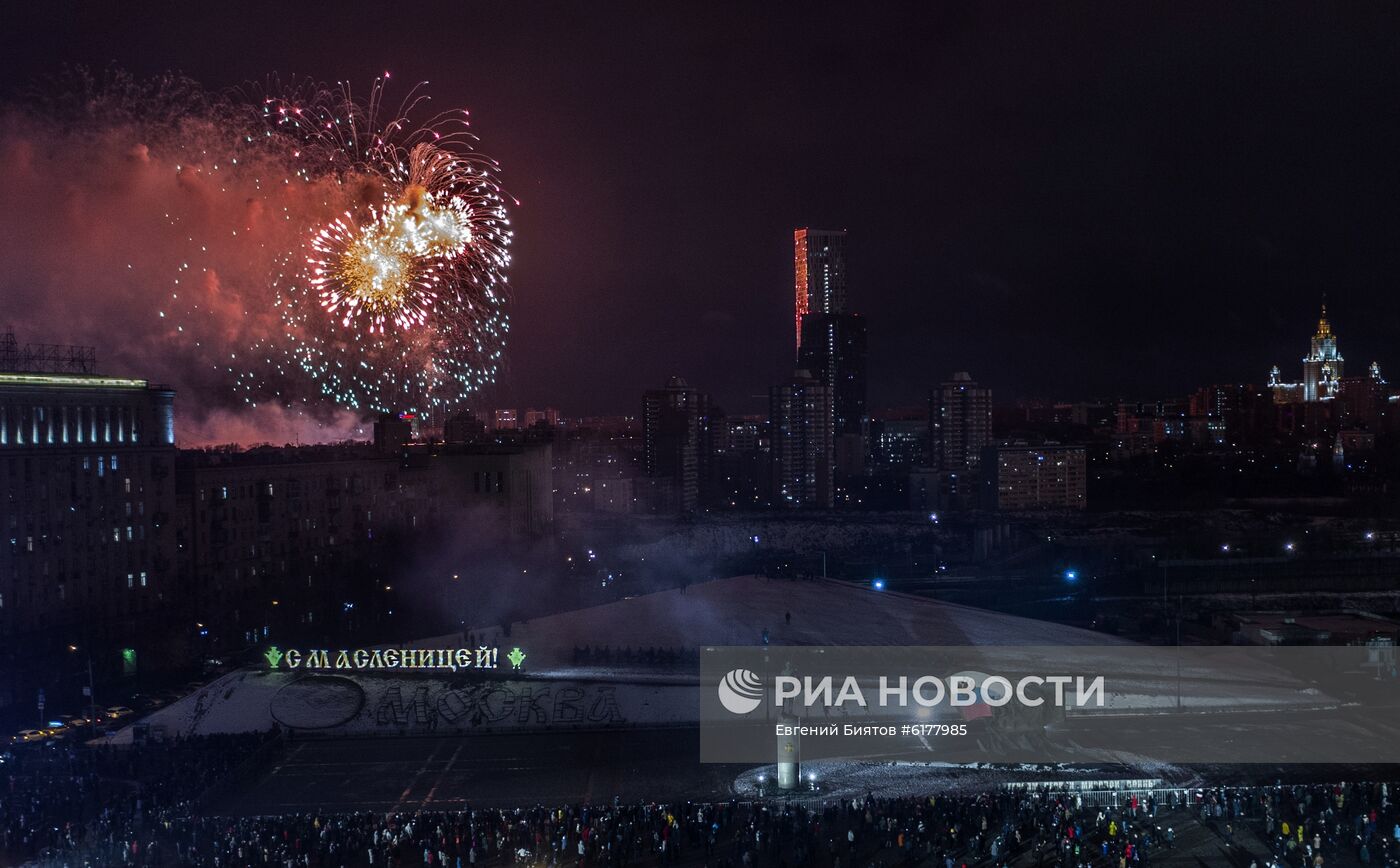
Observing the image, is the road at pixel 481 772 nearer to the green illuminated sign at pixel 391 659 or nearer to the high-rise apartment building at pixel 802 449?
the green illuminated sign at pixel 391 659

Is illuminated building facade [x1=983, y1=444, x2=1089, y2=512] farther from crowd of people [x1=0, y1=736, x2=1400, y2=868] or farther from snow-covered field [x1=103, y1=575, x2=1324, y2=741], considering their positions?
crowd of people [x1=0, y1=736, x2=1400, y2=868]

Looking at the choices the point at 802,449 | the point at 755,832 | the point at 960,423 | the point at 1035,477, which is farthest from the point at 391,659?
the point at 960,423

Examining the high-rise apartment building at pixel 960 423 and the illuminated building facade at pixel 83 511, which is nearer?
the illuminated building facade at pixel 83 511

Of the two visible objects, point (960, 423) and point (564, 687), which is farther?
point (960, 423)

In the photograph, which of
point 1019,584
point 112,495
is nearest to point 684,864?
point 112,495

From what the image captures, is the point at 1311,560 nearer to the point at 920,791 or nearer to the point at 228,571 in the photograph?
the point at 920,791

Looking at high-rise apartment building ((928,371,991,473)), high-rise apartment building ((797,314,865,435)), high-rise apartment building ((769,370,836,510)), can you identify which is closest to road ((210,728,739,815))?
high-rise apartment building ((769,370,836,510))

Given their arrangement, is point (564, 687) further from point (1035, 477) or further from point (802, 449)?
point (802, 449)

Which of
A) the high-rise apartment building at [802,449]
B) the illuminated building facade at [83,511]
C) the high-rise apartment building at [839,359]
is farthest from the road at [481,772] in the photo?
the high-rise apartment building at [839,359]
